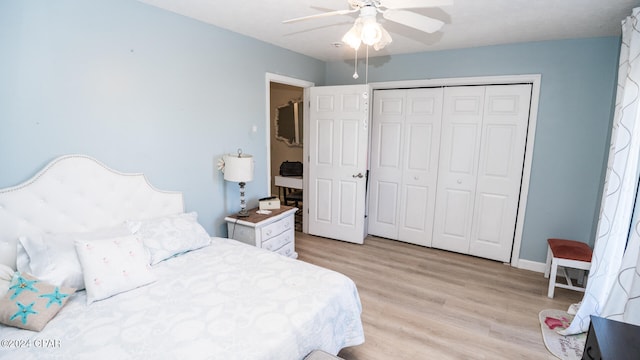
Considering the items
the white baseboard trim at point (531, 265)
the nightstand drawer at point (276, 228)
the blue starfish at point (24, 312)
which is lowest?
the white baseboard trim at point (531, 265)

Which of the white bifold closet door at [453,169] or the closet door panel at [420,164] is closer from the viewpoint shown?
the white bifold closet door at [453,169]

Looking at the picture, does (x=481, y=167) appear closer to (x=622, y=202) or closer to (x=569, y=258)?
(x=569, y=258)

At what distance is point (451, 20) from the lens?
263 cm

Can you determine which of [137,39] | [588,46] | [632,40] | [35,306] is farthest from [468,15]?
[35,306]

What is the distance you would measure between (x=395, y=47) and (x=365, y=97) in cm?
64

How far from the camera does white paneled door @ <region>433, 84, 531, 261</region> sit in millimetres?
3477

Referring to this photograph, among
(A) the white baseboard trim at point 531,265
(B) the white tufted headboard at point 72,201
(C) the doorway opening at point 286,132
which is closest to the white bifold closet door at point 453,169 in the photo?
(A) the white baseboard trim at point 531,265

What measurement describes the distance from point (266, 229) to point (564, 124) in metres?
3.17

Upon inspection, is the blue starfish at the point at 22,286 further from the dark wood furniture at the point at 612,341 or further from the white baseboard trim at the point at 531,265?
the white baseboard trim at the point at 531,265

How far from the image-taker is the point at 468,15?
249cm

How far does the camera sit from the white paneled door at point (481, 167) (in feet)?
11.4

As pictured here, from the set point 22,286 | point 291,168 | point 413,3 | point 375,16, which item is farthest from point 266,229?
point 291,168

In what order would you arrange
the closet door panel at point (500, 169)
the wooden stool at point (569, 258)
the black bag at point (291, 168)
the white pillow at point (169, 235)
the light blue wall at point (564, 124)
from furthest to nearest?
the black bag at point (291, 168) → the closet door panel at point (500, 169) → the light blue wall at point (564, 124) → the wooden stool at point (569, 258) → the white pillow at point (169, 235)

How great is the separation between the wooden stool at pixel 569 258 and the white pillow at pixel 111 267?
3272 millimetres
